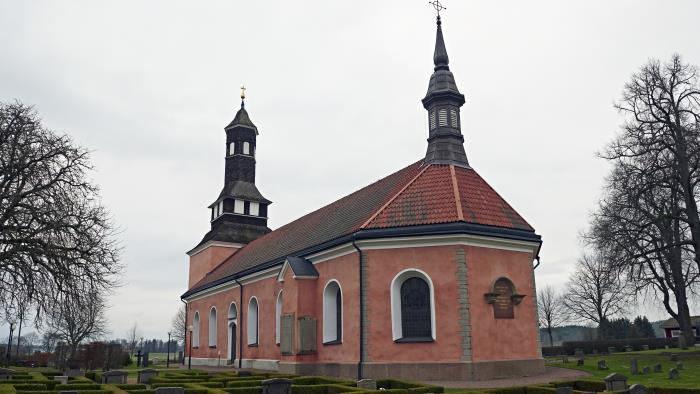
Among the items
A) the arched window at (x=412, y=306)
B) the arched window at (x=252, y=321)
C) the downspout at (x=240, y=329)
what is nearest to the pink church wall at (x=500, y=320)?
the arched window at (x=412, y=306)

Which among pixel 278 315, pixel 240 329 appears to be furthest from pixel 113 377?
pixel 240 329

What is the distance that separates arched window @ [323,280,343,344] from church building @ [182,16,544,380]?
0.04 metres

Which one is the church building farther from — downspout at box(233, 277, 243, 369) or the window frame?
downspout at box(233, 277, 243, 369)

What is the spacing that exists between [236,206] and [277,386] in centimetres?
3214

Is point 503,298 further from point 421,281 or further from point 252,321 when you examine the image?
point 252,321

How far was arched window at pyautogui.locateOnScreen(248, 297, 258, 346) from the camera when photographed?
30844 mm

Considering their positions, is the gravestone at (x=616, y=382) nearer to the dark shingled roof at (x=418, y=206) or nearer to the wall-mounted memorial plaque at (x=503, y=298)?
the wall-mounted memorial plaque at (x=503, y=298)

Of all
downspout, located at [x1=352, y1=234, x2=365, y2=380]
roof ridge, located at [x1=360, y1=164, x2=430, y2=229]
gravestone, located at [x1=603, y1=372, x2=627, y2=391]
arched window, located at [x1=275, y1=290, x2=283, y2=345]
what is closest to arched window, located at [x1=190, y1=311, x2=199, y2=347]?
arched window, located at [x1=275, y1=290, x2=283, y2=345]

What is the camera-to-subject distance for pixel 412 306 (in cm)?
2044

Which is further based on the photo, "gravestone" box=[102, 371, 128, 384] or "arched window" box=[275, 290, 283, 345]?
"arched window" box=[275, 290, 283, 345]

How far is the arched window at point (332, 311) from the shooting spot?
23.0 metres

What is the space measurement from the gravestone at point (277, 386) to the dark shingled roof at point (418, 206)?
8.17 m

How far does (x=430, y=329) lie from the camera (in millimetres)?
19875

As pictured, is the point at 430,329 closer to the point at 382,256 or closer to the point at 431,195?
the point at 382,256
